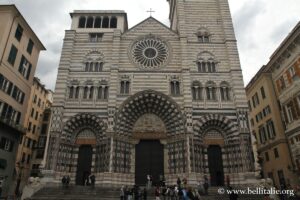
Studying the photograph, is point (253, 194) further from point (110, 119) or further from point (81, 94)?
point (81, 94)

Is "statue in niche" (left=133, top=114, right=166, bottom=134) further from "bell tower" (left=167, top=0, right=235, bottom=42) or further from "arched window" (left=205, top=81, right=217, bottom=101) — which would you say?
"bell tower" (left=167, top=0, right=235, bottom=42)

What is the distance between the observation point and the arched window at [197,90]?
79.1 ft

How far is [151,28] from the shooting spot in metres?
27.9

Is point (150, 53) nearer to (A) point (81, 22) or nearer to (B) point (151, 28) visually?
(B) point (151, 28)

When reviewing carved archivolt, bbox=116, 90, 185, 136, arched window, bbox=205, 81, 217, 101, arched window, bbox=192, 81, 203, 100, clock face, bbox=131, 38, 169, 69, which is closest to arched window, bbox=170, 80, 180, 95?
carved archivolt, bbox=116, 90, 185, 136

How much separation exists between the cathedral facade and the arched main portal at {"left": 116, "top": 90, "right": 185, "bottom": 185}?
91mm

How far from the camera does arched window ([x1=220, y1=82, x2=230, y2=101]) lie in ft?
79.0

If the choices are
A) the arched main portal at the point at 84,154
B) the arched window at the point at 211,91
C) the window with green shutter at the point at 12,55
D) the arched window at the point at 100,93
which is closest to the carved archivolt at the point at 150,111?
the arched window at the point at 100,93

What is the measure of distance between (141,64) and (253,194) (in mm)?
15367

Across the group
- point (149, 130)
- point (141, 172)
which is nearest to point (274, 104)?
point (149, 130)

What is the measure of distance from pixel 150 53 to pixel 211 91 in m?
7.42

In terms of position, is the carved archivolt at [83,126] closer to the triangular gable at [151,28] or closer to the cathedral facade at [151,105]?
the cathedral facade at [151,105]

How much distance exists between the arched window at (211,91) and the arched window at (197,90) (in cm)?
67

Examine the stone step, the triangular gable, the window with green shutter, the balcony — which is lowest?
the stone step
